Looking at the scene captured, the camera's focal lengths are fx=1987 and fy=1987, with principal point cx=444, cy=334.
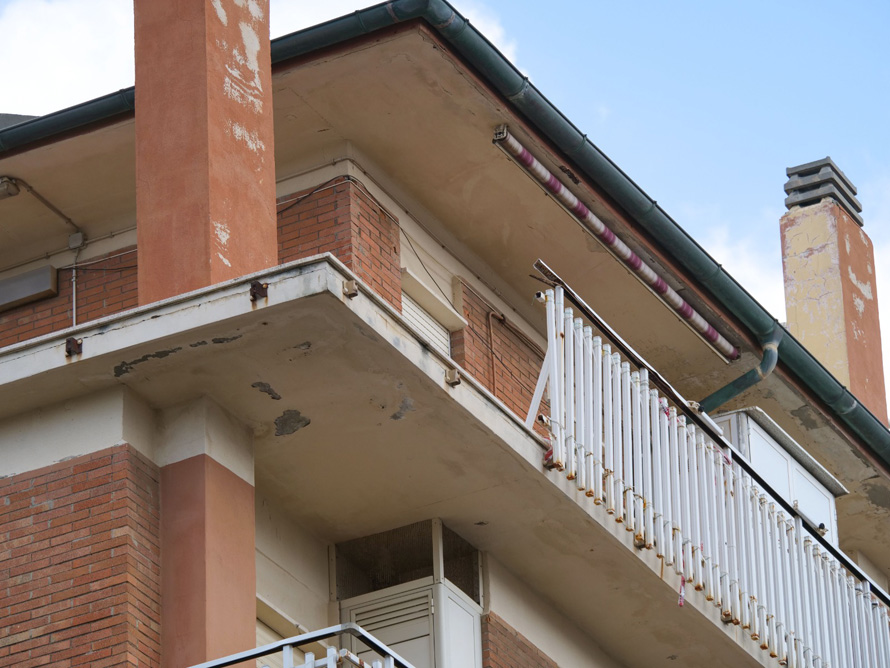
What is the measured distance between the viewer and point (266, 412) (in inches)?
433

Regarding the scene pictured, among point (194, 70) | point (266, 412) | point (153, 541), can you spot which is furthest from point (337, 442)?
point (194, 70)

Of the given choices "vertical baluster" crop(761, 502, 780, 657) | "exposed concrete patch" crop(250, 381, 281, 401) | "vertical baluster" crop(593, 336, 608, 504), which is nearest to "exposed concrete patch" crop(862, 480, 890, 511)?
"vertical baluster" crop(761, 502, 780, 657)

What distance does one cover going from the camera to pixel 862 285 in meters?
20.7

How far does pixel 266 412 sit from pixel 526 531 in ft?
7.30

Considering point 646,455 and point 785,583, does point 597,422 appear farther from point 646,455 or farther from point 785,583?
point 785,583

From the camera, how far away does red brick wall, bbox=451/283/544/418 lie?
47.5ft

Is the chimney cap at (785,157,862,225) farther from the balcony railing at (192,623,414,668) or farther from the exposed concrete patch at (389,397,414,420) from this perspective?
the balcony railing at (192,623,414,668)

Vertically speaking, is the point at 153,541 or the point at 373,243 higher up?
the point at 373,243

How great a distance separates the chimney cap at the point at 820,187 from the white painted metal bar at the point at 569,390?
8839mm

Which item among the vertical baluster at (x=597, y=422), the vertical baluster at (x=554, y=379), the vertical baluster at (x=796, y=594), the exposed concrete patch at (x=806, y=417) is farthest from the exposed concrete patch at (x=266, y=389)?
the exposed concrete patch at (x=806, y=417)

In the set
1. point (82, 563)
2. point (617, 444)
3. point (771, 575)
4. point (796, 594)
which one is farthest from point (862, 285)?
point (82, 563)

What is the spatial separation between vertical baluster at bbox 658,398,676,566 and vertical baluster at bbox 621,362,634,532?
27cm

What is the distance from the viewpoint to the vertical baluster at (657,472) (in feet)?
41.8

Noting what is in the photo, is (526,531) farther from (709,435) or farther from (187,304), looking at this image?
(187,304)
